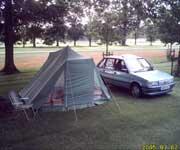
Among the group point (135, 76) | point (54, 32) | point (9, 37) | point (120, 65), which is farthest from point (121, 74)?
point (9, 37)

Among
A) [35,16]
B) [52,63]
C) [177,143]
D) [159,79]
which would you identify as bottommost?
[177,143]

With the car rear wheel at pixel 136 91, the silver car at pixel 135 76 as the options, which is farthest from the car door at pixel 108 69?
the car rear wheel at pixel 136 91

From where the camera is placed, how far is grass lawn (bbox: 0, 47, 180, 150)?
5641 millimetres

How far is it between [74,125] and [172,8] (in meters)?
9.50

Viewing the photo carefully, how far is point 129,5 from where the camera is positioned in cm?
1386

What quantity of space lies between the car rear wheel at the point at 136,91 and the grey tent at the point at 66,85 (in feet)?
5.10

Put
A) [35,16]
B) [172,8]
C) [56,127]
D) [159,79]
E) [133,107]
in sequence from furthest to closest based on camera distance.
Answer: [35,16] → [172,8] → [159,79] → [133,107] → [56,127]

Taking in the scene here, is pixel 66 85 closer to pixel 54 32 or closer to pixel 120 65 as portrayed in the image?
pixel 120 65

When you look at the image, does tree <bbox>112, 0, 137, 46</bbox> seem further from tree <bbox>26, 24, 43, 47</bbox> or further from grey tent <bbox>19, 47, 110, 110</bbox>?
grey tent <bbox>19, 47, 110, 110</bbox>

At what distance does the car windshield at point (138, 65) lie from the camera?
10.0 m

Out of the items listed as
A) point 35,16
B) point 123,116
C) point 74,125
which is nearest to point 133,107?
point 123,116

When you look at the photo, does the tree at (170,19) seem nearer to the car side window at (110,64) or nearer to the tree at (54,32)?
the car side window at (110,64)

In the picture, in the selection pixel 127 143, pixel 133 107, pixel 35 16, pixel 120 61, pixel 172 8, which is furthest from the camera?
pixel 35 16

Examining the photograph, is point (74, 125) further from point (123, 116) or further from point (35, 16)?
point (35, 16)
